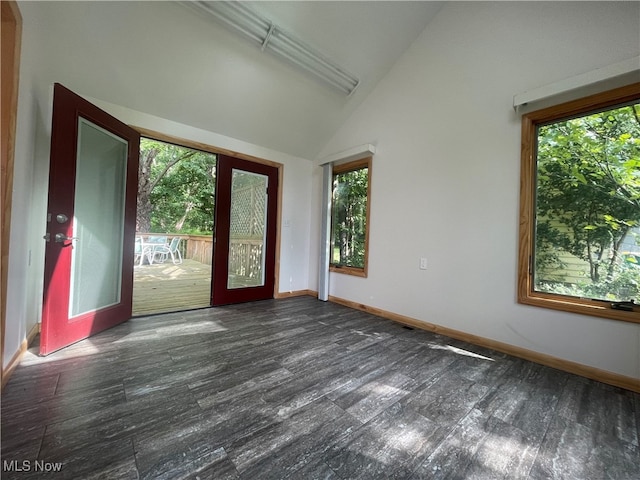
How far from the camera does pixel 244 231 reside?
367 centimetres

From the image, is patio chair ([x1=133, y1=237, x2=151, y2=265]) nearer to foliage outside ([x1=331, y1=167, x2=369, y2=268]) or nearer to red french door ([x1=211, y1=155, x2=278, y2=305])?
red french door ([x1=211, y1=155, x2=278, y2=305])

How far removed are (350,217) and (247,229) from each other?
1.54 metres

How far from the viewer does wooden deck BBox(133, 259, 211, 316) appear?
3.23 m

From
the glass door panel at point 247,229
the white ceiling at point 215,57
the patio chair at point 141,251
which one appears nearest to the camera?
the white ceiling at point 215,57

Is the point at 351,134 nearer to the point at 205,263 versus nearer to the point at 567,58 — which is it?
the point at 567,58

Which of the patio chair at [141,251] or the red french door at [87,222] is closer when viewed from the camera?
the red french door at [87,222]

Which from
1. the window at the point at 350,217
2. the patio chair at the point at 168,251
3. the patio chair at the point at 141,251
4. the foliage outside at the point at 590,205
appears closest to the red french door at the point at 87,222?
the window at the point at 350,217

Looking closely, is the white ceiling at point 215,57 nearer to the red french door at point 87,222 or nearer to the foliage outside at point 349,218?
the red french door at point 87,222

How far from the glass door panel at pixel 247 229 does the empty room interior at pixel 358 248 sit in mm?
47

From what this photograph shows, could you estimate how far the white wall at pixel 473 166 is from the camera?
1922 mm

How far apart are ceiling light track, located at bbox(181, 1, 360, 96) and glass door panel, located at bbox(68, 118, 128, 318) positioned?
→ 1.46 metres

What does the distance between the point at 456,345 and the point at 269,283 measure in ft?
8.50

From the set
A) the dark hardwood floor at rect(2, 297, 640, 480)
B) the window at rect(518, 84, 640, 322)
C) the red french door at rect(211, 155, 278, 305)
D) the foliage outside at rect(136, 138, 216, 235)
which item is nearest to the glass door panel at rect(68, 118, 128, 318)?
the dark hardwood floor at rect(2, 297, 640, 480)

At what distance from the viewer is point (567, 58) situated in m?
2.01
